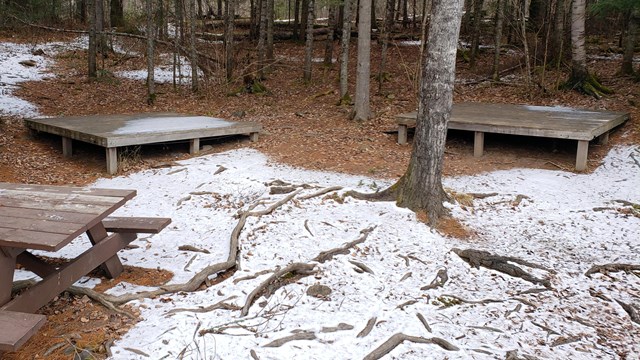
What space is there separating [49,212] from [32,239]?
1.85ft

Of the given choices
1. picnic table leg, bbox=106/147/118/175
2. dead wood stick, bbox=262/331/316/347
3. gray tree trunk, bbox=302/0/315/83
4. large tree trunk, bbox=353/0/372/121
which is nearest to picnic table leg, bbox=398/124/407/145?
large tree trunk, bbox=353/0/372/121

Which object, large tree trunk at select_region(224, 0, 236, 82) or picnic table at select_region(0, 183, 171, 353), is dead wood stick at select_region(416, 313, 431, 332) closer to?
picnic table at select_region(0, 183, 171, 353)

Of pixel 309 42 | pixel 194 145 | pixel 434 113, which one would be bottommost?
pixel 194 145

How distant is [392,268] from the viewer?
16.1ft

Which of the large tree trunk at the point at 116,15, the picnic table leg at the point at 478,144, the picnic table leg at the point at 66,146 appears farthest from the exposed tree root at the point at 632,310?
the large tree trunk at the point at 116,15

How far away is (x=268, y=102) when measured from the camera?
14445 millimetres

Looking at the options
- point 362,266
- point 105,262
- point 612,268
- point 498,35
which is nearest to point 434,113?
point 362,266

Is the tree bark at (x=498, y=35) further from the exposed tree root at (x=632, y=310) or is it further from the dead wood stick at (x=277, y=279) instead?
the dead wood stick at (x=277, y=279)

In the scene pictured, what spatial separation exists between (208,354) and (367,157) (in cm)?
621

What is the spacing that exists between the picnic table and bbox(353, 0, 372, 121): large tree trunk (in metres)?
7.78

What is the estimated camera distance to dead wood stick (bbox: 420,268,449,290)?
14.9 ft

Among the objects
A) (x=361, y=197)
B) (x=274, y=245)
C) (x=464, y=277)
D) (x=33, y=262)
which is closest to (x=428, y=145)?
(x=361, y=197)

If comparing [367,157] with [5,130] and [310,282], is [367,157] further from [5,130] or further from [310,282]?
[5,130]

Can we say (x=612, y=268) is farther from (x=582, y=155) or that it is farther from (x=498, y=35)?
(x=498, y=35)
